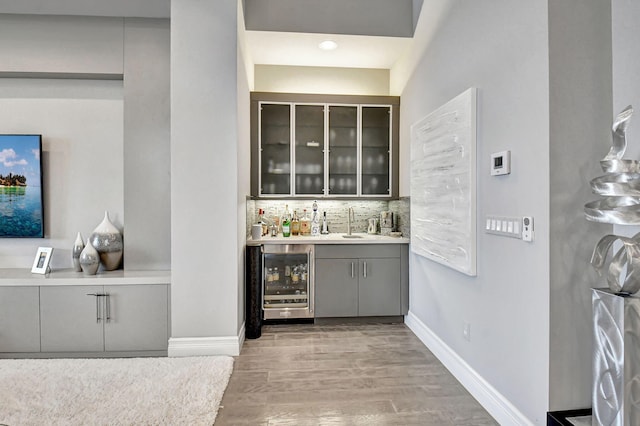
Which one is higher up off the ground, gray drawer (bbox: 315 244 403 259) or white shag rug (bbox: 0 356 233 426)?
gray drawer (bbox: 315 244 403 259)

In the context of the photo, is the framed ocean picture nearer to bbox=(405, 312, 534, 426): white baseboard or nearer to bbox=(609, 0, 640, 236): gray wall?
bbox=(405, 312, 534, 426): white baseboard

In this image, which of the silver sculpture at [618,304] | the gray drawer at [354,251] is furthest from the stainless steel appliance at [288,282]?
the silver sculpture at [618,304]

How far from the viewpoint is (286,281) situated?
13.0 ft

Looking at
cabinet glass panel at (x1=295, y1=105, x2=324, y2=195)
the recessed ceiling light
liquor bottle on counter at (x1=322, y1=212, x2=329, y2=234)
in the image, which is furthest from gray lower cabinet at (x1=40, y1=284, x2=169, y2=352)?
the recessed ceiling light

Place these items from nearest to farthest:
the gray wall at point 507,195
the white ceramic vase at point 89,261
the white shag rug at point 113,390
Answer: the gray wall at point 507,195, the white shag rug at point 113,390, the white ceramic vase at point 89,261

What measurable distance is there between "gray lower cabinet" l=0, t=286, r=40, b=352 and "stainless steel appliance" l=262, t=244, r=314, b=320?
1.97 meters

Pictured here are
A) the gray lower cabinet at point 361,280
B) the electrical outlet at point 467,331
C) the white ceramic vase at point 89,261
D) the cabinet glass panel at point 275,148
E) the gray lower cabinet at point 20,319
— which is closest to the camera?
the electrical outlet at point 467,331

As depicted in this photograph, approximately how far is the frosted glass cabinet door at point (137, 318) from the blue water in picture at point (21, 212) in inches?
49.1

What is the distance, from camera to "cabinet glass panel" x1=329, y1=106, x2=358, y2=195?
4.36m

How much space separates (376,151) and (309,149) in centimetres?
80

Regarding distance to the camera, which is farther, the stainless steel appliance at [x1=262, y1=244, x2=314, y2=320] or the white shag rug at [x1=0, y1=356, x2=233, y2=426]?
the stainless steel appliance at [x1=262, y1=244, x2=314, y2=320]

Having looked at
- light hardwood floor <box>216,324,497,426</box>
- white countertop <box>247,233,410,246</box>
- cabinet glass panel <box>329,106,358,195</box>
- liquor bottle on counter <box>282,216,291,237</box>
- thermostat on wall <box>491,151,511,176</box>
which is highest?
cabinet glass panel <box>329,106,358,195</box>

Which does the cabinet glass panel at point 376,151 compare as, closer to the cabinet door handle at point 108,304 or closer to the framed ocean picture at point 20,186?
the cabinet door handle at point 108,304

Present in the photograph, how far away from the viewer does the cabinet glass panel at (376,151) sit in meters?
4.38
